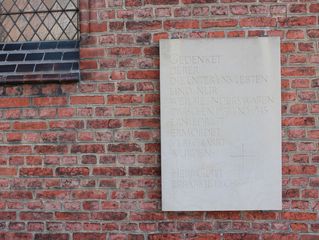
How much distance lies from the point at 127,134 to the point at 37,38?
48.1 inches

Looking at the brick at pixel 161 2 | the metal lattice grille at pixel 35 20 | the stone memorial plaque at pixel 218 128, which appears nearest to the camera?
the stone memorial plaque at pixel 218 128

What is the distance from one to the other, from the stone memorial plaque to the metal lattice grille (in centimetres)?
102

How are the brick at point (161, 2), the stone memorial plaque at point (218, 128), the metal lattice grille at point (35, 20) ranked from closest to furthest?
1. the stone memorial plaque at point (218, 128)
2. the brick at point (161, 2)
3. the metal lattice grille at point (35, 20)

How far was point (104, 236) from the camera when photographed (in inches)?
147

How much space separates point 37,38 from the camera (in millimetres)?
4039

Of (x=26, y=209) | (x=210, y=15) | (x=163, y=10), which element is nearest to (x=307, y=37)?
(x=210, y=15)

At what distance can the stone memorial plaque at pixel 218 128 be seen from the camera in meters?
3.63

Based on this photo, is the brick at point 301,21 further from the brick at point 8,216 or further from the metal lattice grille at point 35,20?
the brick at point 8,216

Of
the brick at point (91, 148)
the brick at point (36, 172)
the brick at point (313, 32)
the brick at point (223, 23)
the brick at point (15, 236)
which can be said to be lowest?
the brick at point (15, 236)

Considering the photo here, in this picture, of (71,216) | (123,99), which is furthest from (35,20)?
(71,216)

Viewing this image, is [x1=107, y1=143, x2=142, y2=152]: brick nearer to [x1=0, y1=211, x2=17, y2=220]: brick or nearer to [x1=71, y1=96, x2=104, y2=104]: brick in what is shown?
[x1=71, y1=96, x2=104, y2=104]: brick

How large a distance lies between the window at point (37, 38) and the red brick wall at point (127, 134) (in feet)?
0.47

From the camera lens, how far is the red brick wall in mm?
3666

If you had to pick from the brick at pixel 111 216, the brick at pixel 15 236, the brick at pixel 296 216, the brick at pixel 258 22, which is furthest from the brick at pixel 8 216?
the brick at pixel 258 22
